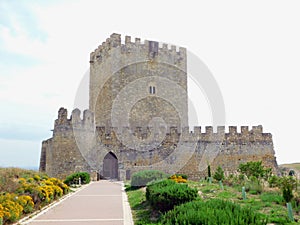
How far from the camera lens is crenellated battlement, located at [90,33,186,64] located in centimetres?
2176

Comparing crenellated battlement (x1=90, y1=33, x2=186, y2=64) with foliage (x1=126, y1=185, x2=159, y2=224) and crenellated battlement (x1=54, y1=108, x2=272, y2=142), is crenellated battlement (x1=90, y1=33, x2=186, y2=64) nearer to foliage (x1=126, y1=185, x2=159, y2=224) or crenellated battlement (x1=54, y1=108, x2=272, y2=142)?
crenellated battlement (x1=54, y1=108, x2=272, y2=142)

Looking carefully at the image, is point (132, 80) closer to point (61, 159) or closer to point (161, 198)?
point (61, 159)

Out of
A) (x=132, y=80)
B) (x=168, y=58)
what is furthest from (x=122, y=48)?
(x=168, y=58)

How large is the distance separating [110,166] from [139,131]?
2818 millimetres

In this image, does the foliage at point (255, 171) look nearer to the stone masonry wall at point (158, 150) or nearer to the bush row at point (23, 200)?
the stone masonry wall at point (158, 150)

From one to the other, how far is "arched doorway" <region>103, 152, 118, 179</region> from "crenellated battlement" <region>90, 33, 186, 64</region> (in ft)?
23.4

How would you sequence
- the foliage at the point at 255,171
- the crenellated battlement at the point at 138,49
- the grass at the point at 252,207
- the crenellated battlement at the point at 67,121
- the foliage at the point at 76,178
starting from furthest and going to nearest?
the crenellated battlement at the point at 138,49 < the crenellated battlement at the point at 67,121 < the foliage at the point at 76,178 < the foliage at the point at 255,171 < the grass at the point at 252,207

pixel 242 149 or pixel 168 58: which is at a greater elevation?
pixel 168 58

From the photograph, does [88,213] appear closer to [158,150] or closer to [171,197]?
[171,197]

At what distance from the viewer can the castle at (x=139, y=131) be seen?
18.1 m

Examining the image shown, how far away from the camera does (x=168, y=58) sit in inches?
936

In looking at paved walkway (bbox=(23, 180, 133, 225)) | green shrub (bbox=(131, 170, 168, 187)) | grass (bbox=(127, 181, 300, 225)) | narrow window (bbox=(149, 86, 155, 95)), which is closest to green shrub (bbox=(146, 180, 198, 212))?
grass (bbox=(127, 181, 300, 225))

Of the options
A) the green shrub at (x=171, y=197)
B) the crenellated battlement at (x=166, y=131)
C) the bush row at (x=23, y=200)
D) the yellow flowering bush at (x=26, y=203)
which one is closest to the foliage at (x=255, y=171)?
the crenellated battlement at (x=166, y=131)

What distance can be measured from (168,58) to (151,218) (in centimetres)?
1787
